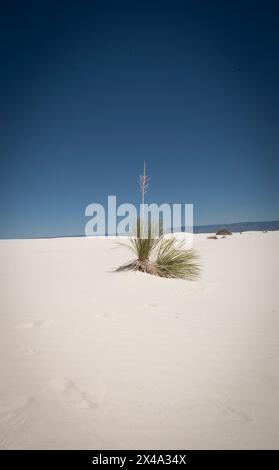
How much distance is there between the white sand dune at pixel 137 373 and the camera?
128 cm

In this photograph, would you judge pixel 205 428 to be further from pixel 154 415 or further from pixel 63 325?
pixel 63 325

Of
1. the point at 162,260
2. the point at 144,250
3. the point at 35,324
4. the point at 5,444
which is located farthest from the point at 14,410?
the point at 162,260

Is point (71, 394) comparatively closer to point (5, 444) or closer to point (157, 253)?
point (5, 444)

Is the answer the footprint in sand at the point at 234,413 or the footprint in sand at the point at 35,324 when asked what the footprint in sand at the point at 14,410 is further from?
the footprint in sand at the point at 35,324

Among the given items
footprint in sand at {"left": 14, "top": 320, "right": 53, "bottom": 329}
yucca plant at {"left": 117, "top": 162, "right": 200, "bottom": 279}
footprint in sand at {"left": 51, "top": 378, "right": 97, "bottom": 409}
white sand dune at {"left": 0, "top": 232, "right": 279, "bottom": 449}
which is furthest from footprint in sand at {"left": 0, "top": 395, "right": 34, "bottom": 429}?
yucca plant at {"left": 117, "top": 162, "right": 200, "bottom": 279}

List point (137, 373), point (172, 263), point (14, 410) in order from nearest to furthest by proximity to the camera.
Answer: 1. point (14, 410)
2. point (137, 373)
3. point (172, 263)

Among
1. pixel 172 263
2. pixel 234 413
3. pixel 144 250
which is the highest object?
pixel 144 250

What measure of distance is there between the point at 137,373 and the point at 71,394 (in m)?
0.46

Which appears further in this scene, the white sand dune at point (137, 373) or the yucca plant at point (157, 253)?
the yucca plant at point (157, 253)

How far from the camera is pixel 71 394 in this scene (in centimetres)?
156

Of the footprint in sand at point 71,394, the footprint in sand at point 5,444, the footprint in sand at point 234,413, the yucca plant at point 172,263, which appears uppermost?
the yucca plant at point 172,263

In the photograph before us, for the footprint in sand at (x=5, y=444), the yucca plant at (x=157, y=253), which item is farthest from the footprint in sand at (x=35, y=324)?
the yucca plant at (x=157, y=253)

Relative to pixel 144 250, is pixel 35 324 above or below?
below

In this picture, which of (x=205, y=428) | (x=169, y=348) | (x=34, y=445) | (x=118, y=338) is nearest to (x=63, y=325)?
(x=118, y=338)
